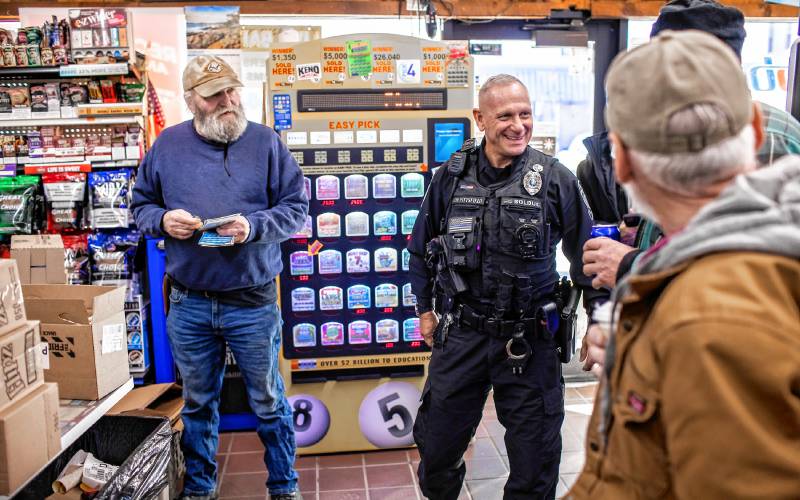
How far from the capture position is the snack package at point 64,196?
3918mm

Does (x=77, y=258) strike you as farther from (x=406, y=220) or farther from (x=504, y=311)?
(x=504, y=311)

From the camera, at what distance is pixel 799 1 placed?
2.60m

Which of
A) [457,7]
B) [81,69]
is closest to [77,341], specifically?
[81,69]

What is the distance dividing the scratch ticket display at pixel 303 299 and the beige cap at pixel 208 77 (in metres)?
1.15

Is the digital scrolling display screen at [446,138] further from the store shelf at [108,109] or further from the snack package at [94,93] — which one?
the snack package at [94,93]

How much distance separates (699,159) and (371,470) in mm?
2984

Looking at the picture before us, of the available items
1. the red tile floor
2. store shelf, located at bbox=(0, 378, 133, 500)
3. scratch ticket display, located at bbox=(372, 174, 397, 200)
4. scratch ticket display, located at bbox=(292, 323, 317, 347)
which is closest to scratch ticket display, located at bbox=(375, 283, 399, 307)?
scratch ticket display, located at bbox=(292, 323, 317, 347)

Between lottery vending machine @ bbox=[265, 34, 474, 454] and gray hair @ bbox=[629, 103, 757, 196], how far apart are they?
2583 millimetres

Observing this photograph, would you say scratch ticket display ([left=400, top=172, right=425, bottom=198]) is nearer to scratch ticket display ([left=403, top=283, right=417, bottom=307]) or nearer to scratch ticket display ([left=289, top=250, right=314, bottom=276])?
scratch ticket display ([left=403, top=283, right=417, bottom=307])

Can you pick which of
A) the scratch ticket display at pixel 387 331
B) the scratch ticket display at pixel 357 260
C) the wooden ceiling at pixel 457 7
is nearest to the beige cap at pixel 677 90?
the scratch ticket display at pixel 357 260

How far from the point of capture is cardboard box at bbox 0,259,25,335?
1.84 meters

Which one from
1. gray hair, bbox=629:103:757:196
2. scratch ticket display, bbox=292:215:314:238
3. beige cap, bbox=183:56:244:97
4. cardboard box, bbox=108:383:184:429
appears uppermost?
beige cap, bbox=183:56:244:97

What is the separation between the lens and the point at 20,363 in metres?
1.87

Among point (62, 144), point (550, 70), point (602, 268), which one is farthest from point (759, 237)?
point (550, 70)
